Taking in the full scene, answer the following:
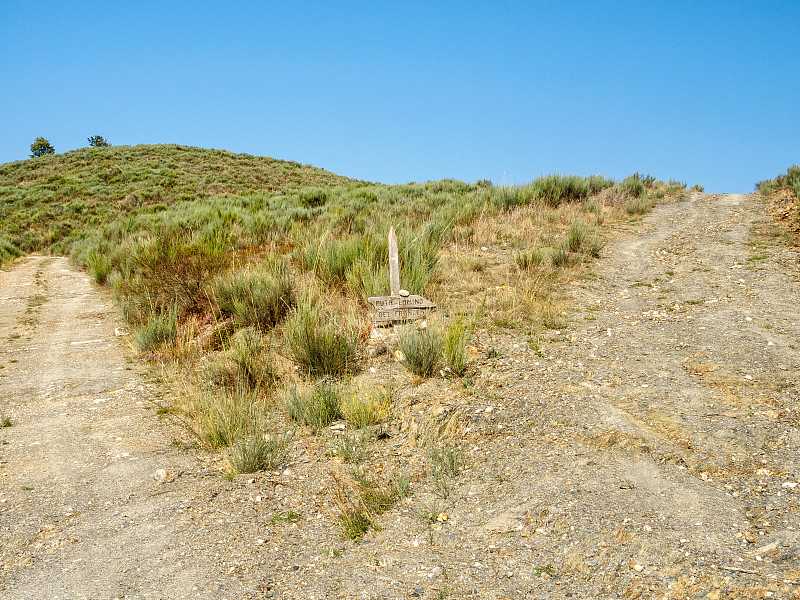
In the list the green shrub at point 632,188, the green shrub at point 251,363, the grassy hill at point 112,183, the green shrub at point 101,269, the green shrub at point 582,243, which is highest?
the grassy hill at point 112,183

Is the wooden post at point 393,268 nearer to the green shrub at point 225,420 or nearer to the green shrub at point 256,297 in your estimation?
the green shrub at point 256,297

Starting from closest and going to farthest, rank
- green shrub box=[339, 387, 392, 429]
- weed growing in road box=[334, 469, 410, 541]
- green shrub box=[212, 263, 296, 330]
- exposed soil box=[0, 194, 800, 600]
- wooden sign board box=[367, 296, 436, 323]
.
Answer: exposed soil box=[0, 194, 800, 600]
weed growing in road box=[334, 469, 410, 541]
green shrub box=[339, 387, 392, 429]
wooden sign board box=[367, 296, 436, 323]
green shrub box=[212, 263, 296, 330]

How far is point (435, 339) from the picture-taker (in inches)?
232

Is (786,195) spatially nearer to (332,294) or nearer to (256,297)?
(332,294)

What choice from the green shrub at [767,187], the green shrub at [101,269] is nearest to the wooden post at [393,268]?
the green shrub at [101,269]

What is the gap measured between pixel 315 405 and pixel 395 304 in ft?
7.98

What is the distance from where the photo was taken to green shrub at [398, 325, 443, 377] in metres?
5.83

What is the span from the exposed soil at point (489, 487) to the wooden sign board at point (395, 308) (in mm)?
857

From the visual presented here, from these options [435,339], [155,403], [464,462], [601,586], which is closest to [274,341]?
[155,403]

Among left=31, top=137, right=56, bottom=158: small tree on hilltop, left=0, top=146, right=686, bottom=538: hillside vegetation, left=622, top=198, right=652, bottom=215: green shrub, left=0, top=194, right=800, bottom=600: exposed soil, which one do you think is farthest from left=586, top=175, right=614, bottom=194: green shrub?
left=31, top=137, right=56, bottom=158: small tree on hilltop

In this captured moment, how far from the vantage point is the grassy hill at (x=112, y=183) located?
26.6 m

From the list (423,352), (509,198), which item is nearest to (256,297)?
(423,352)

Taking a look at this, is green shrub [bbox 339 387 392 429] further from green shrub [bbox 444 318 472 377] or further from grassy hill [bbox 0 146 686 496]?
green shrub [bbox 444 318 472 377]

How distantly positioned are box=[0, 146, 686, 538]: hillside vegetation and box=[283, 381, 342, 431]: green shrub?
14 millimetres
